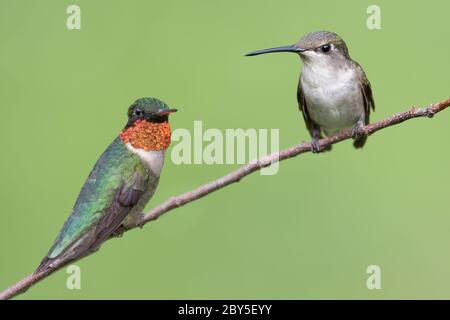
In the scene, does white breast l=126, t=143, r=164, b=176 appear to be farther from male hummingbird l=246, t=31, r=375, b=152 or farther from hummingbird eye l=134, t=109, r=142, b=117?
male hummingbird l=246, t=31, r=375, b=152

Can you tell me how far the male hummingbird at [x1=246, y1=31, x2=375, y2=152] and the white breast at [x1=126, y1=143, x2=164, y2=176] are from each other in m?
1.24

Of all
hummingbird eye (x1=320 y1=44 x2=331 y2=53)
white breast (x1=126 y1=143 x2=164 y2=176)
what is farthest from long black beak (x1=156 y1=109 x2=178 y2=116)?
hummingbird eye (x1=320 y1=44 x2=331 y2=53)

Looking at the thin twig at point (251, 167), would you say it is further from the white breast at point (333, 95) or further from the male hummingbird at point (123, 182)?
the white breast at point (333, 95)

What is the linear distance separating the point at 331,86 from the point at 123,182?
163 cm

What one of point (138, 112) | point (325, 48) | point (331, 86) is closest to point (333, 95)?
point (331, 86)

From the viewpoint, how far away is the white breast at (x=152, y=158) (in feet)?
11.9

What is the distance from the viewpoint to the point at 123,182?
369cm

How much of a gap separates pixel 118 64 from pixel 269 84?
1.51m

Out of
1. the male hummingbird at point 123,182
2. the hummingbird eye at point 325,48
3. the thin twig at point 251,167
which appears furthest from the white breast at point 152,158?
the hummingbird eye at point 325,48

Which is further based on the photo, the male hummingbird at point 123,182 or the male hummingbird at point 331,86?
the male hummingbird at point 331,86

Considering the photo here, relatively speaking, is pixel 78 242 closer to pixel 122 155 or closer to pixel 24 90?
pixel 122 155

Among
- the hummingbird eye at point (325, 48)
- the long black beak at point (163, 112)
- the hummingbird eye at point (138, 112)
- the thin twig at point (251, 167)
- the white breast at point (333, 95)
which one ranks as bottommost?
the thin twig at point (251, 167)

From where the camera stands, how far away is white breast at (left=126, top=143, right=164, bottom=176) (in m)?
3.62

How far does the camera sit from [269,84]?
8008mm
